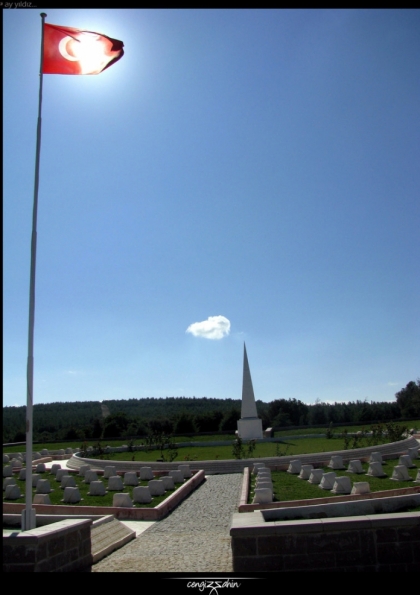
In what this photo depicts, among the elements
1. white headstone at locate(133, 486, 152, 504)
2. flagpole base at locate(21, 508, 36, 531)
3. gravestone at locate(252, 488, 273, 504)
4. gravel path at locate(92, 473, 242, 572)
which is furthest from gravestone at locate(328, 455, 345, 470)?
flagpole base at locate(21, 508, 36, 531)

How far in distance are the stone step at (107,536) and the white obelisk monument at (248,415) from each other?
809 inches

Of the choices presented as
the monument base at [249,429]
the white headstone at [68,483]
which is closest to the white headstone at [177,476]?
the white headstone at [68,483]

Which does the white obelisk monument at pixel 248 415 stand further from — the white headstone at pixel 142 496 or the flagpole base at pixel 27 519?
the flagpole base at pixel 27 519

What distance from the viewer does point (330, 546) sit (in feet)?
17.7

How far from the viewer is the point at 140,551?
741cm

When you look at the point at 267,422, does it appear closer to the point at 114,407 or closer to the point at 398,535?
the point at 398,535

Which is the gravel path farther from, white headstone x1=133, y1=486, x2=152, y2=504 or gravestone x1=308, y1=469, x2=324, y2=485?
gravestone x1=308, y1=469, x2=324, y2=485

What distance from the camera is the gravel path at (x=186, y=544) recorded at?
20.8 feet

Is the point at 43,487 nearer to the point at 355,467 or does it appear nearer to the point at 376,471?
the point at 355,467

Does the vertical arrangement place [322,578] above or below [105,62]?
below

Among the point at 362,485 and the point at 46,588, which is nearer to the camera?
the point at 46,588

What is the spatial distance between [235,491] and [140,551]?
707 cm
